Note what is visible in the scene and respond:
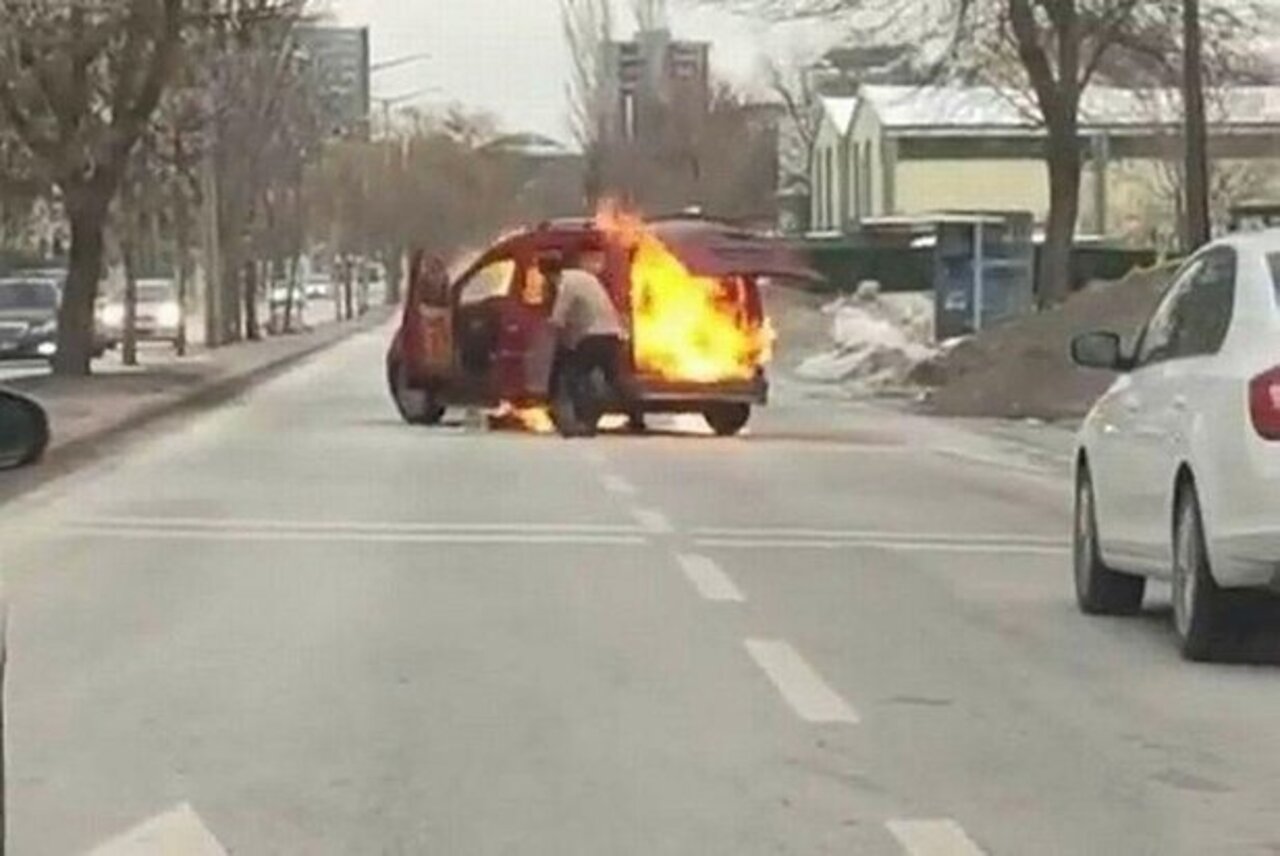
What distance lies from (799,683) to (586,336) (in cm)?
2064

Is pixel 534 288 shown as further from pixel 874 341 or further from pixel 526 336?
pixel 874 341

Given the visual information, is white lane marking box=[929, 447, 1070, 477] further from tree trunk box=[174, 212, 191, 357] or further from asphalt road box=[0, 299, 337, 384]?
tree trunk box=[174, 212, 191, 357]

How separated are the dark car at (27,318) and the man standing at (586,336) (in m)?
26.1

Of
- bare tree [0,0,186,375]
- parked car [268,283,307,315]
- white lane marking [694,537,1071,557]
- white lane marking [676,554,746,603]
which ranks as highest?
bare tree [0,0,186,375]

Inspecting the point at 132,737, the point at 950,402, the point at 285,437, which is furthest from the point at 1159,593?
the point at 950,402

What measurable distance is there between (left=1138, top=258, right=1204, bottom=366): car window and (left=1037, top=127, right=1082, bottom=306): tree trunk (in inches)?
1407

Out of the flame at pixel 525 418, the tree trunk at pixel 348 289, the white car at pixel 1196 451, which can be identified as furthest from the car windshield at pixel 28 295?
the white car at pixel 1196 451

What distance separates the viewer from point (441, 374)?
35.5m

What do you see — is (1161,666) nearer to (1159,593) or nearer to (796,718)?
(796,718)

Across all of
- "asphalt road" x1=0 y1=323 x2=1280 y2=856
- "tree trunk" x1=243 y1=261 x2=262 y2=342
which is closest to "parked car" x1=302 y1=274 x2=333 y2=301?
"tree trunk" x1=243 y1=261 x2=262 y2=342

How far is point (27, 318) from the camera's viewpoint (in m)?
59.8

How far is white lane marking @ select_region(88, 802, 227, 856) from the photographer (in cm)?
925

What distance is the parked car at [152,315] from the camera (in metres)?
68.2

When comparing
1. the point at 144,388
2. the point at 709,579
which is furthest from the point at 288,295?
the point at 709,579
